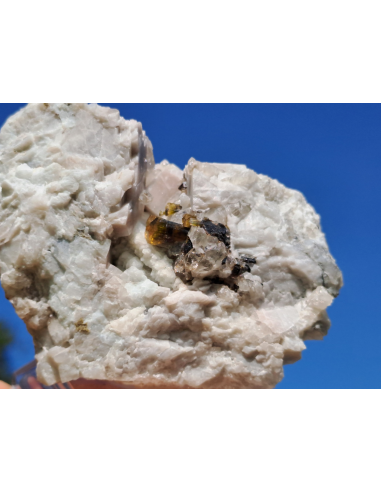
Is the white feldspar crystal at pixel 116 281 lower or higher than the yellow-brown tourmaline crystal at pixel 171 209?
lower

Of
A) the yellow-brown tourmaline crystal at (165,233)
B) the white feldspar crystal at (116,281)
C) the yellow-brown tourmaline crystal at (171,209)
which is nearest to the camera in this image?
the white feldspar crystal at (116,281)

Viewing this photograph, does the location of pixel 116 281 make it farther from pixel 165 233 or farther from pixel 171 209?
pixel 171 209

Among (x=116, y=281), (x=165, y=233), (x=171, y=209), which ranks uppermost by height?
(x=171, y=209)

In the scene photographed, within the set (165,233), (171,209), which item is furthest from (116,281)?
(171,209)

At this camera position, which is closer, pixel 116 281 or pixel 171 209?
pixel 116 281

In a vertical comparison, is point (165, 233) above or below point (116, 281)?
above

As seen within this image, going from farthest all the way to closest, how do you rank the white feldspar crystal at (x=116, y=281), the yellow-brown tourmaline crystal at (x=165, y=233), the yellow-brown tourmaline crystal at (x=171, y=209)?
the yellow-brown tourmaline crystal at (x=171, y=209) → the yellow-brown tourmaline crystal at (x=165, y=233) → the white feldspar crystal at (x=116, y=281)
